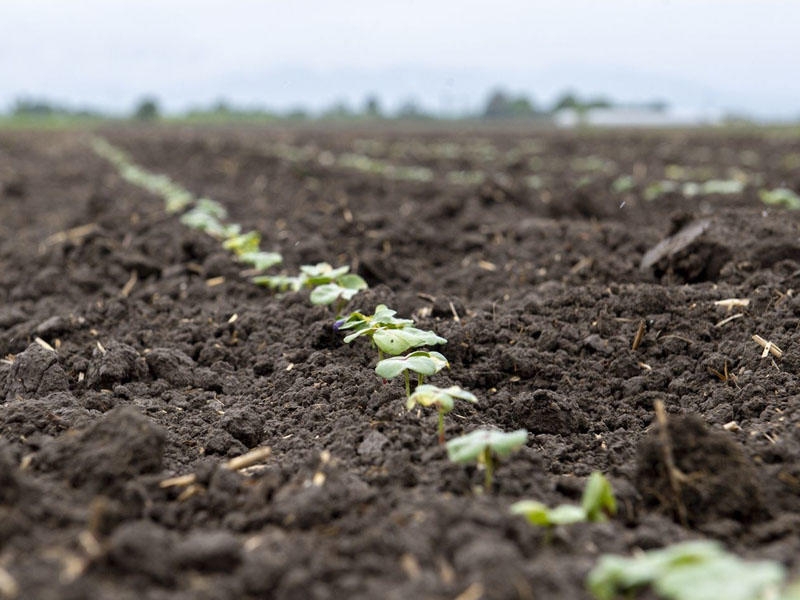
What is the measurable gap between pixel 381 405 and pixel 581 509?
115cm

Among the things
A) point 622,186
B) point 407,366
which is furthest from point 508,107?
point 407,366

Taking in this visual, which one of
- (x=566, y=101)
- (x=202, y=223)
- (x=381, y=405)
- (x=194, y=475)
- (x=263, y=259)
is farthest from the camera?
(x=566, y=101)

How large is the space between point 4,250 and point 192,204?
1.85 m

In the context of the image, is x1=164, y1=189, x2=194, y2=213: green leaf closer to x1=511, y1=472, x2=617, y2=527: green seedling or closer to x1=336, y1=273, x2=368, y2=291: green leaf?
x1=336, y1=273, x2=368, y2=291: green leaf

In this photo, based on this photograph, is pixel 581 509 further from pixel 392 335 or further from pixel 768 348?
pixel 768 348

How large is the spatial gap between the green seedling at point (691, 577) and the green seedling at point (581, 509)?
0.23 m

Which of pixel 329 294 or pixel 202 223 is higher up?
pixel 329 294

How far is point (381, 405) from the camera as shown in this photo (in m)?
3.17

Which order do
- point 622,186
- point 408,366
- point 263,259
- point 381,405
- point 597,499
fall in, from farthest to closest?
point 622,186, point 263,259, point 381,405, point 408,366, point 597,499

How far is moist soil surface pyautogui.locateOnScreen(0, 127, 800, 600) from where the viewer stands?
1.95 metres

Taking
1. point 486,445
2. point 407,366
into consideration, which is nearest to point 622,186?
point 407,366

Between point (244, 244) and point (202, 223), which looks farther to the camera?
point (202, 223)

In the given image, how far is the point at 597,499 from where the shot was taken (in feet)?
7.04

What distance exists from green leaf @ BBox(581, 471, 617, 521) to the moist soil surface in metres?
0.06
